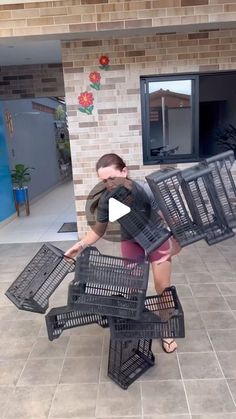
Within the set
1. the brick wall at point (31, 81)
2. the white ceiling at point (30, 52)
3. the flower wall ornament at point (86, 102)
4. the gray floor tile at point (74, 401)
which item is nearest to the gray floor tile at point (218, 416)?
the gray floor tile at point (74, 401)

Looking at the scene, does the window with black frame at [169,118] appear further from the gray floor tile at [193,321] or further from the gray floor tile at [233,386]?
the gray floor tile at [233,386]

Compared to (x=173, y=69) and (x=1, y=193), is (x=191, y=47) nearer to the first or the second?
(x=173, y=69)

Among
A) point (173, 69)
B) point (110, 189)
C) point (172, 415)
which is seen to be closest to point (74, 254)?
point (110, 189)

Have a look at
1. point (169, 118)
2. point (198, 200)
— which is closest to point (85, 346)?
point (198, 200)

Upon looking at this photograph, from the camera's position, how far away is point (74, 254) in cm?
216

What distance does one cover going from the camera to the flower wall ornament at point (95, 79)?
14.2 feet

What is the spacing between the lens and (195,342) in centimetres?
243

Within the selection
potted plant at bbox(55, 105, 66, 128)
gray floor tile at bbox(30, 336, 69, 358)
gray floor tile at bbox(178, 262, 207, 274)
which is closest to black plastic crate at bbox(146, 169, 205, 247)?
gray floor tile at bbox(30, 336, 69, 358)

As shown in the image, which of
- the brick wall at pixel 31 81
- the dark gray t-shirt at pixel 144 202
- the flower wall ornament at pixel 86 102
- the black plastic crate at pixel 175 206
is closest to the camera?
the black plastic crate at pixel 175 206

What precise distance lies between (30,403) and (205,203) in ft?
4.64

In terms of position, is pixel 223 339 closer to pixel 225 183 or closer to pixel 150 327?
pixel 150 327

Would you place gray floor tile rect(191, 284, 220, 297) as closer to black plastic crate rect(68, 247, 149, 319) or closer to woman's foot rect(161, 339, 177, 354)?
woman's foot rect(161, 339, 177, 354)

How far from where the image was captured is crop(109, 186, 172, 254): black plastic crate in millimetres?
1766

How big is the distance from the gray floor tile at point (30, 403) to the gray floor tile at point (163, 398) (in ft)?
1.72
